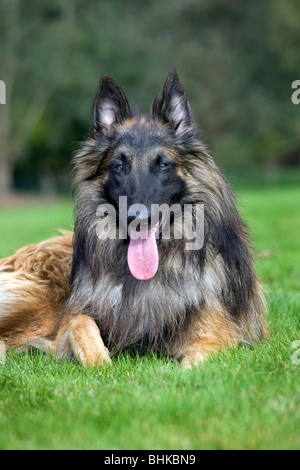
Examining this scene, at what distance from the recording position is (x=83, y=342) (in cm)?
437

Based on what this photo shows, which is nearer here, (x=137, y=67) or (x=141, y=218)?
(x=141, y=218)

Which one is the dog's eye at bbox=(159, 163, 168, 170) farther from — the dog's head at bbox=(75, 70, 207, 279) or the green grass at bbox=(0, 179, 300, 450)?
the green grass at bbox=(0, 179, 300, 450)

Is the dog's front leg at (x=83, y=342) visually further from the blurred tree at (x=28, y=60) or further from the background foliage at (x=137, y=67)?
the blurred tree at (x=28, y=60)

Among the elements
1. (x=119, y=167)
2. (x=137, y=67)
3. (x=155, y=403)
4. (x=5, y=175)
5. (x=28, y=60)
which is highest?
(x=137, y=67)

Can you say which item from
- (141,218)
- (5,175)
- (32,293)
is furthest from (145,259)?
(5,175)

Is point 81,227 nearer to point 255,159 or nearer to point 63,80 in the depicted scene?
point 63,80

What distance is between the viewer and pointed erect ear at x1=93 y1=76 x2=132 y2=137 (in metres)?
4.93

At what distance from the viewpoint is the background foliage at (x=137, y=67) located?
39.5 m

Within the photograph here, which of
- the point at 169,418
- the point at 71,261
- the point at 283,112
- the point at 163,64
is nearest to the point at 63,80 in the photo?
the point at 163,64

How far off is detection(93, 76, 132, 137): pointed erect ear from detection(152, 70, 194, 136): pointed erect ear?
328 millimetres

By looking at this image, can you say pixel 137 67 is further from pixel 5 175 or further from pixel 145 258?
pixel 145 258

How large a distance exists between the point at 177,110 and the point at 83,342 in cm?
207

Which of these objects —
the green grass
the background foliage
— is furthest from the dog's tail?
the background foliage
